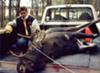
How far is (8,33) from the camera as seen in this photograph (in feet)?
13.1

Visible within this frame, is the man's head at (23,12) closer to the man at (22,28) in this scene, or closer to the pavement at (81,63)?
the man at (22,28)

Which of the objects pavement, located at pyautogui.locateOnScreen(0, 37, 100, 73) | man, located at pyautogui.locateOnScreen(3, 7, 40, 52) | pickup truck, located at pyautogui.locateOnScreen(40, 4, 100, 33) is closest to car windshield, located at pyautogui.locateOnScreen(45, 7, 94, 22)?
pickup truck, located at pyautogui.locateOnScreen(40, 4, 100, 33)

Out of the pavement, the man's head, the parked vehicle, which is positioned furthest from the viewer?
the parked vehicle

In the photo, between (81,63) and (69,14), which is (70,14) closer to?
(69,14)

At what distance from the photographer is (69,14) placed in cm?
739

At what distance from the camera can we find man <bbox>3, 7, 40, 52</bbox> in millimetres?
3918

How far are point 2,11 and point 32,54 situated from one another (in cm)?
541

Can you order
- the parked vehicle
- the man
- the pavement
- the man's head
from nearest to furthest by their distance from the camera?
the pavement < the man < the man's head < the parked vehicle

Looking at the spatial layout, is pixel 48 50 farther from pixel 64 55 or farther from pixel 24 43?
pixel 24 43

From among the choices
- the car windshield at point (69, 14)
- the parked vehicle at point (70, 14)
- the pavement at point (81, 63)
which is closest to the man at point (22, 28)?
the pavement at point (81, 63)

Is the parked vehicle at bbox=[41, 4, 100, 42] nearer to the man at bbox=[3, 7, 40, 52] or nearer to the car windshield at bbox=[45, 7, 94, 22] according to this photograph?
the car windshield at bbox=[45, 7, 94, 22]

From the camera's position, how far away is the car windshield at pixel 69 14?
6951mm

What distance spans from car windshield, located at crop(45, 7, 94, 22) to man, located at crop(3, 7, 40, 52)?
2350mm

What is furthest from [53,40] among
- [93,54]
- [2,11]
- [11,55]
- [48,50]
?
[2,11]
